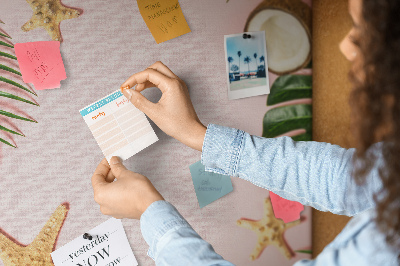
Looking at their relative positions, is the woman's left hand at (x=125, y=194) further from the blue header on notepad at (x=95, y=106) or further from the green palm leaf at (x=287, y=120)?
the green palm leaf at (x=287, y=120)

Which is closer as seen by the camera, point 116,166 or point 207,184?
point 116,166

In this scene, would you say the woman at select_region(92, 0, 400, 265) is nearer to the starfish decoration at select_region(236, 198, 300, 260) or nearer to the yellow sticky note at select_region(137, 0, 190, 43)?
the yellow sticky note at select_region(137, 0, 190, 43)

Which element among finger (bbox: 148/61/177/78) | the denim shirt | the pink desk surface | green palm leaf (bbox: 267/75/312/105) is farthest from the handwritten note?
green palm leaf (bbox: 267/75/312/105)

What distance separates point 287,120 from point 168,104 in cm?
35

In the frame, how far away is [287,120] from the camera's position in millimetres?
833

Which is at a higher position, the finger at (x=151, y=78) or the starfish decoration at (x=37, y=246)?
the finger at (x=151, y=78)

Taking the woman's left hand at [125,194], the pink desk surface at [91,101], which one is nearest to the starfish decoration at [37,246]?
the pink desk surface at [91,101]

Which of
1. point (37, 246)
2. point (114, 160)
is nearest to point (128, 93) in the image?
point (114, 160)

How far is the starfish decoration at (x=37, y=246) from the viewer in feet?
2.19

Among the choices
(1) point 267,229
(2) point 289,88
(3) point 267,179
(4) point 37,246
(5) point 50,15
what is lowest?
(1) point 267,229

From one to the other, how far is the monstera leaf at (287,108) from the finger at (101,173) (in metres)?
0.39

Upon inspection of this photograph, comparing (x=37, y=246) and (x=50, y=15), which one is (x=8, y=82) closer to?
(x=50, y=15)

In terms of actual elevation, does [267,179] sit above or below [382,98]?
below

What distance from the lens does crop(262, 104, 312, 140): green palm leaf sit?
813 millimetres
